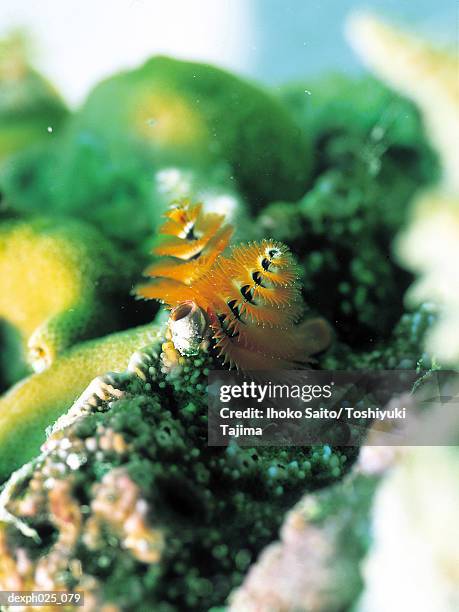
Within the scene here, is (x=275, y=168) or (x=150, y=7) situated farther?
(x=275, y=168)

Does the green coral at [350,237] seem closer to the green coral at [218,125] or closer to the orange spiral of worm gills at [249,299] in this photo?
the green coral at [218,125]

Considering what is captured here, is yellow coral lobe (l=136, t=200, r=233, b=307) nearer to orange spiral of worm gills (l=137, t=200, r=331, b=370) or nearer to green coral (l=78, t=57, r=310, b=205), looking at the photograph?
orange spiral of worm gills (l=137, t=200, r=331, b=370)

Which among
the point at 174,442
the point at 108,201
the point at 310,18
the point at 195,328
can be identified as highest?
the point at 310,18

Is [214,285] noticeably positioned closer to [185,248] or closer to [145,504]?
[185,248]

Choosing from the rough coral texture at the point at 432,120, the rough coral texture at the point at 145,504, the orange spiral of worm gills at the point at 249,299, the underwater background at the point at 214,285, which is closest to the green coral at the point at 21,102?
the underwater background at the point at 214,285

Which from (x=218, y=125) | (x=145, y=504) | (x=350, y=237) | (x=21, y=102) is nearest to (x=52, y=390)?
(x=145, y=504)

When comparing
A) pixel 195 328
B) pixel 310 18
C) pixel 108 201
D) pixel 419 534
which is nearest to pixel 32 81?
pixel 108 201

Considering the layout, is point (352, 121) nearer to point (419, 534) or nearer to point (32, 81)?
point (32, 81)
